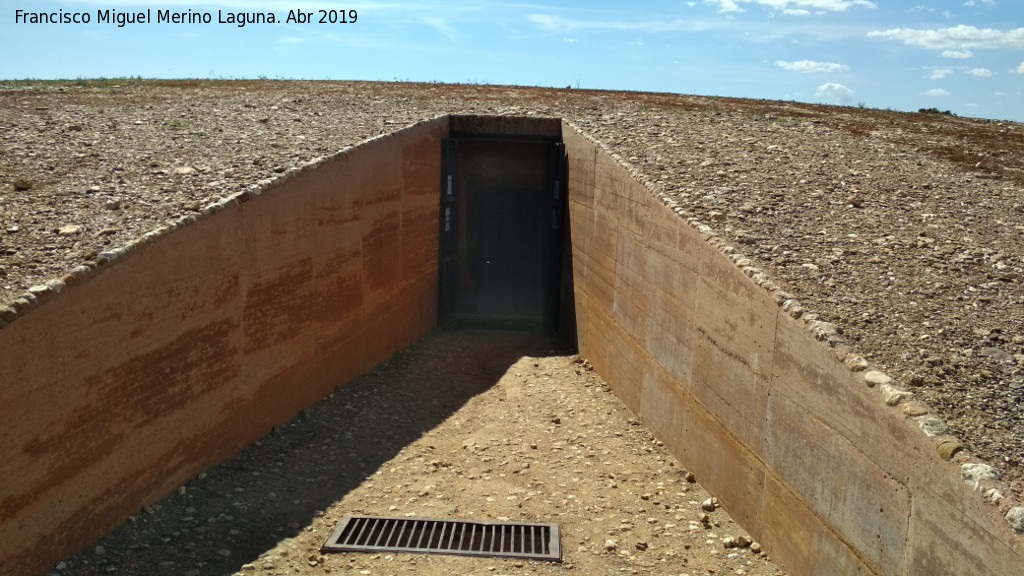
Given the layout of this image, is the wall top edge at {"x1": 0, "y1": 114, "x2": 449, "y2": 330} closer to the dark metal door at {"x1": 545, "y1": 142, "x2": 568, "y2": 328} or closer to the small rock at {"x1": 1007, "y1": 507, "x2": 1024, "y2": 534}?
the dark metal door at {"x1": 545, "y1": 142, "x2": 568, "y2": 328}

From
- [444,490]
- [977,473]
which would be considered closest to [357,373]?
[444,490]

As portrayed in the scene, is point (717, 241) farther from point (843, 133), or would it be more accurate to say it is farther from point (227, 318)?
point (843, 133)

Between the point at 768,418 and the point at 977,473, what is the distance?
6.49 ft

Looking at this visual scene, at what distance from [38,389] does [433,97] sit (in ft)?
35.1

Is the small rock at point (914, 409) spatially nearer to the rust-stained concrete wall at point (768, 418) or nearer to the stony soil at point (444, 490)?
the rust-stained concrete wall at point (768, 418)

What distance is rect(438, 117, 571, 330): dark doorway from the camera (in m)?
11.8

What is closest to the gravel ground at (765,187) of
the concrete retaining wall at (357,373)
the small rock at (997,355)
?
the small rock at (997,355)

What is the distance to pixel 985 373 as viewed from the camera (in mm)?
4520

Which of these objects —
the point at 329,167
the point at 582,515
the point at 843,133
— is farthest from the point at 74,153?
the point at 843,133

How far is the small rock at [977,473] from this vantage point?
141 inches

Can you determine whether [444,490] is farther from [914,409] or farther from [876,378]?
[914,409]

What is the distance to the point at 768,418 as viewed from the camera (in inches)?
219

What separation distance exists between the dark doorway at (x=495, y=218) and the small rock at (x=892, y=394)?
7463 mm

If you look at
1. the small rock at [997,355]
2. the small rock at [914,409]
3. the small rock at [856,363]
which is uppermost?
the small rock at [997,355]
